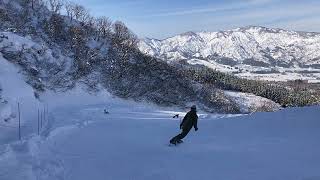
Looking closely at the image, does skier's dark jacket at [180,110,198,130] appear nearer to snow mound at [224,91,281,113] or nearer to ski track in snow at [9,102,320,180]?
ski track in snow at [9,102,320,180]

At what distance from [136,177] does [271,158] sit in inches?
194

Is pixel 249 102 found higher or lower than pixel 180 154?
lower

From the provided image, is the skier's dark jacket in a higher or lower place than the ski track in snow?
higher

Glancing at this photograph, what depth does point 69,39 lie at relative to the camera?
103m

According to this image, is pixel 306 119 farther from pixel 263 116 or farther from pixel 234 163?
pixel 234 163

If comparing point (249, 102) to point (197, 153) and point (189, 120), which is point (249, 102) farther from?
A: point (197, 153)

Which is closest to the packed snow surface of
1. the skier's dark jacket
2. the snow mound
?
the skier's dark jacket

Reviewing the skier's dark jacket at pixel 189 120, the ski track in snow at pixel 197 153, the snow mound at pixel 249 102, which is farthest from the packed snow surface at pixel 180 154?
the snow mound at pixel 249 102

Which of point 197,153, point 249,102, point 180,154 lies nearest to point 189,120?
point 197,153

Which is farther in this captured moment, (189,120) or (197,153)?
(189,120)

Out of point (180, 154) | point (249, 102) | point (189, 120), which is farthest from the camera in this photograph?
point (249, 102)

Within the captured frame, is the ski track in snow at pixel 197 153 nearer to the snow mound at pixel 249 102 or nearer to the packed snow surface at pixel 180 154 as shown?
the packed snow surface at pixel 180 154

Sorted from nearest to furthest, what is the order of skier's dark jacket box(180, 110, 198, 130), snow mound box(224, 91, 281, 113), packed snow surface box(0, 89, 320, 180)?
packed snow surface box(0, 89, 320, 180), skier's dark jacket box(180, 110, 198, 130), snow mound box(224, 91, 281, 113)

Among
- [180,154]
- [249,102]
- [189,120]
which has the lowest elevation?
[249,102]
